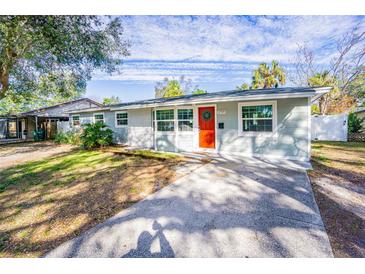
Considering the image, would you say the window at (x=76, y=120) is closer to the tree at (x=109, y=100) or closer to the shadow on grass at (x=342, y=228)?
the shadow on grass at (x=342, y=228)

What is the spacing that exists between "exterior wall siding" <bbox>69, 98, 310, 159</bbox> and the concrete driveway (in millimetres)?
2417

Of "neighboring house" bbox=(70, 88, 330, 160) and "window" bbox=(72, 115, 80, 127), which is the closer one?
"neighboring house" bbox=(70, 88, 330, 160)

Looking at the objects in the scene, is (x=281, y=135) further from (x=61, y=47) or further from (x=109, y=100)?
(x=109, y=100)

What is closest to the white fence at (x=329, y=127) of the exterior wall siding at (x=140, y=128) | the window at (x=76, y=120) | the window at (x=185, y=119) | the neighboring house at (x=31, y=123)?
the window at (x=185, y=119)

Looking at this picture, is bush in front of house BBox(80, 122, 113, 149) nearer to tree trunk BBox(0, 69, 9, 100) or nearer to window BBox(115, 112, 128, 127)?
window BBox(115, 112, 128, 127)

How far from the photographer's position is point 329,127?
12523 millimetres

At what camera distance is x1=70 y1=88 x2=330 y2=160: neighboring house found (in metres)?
6.24

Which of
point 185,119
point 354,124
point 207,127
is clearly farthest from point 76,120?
point 354,124

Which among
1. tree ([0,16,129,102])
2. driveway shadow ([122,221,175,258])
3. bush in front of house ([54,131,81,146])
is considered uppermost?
tree ([0,16,129,102])

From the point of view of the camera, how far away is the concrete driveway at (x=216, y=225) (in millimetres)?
2191

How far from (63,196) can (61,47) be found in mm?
5207

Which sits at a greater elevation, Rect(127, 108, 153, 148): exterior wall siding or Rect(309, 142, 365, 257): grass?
Rect(127, 108, 153, 148): exterior wall siding

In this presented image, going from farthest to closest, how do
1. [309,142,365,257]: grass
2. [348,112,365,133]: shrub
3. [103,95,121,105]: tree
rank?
[103,95,121,105]: tree → [348,112,365,133]: shrub → [309,142,365,257]: grass

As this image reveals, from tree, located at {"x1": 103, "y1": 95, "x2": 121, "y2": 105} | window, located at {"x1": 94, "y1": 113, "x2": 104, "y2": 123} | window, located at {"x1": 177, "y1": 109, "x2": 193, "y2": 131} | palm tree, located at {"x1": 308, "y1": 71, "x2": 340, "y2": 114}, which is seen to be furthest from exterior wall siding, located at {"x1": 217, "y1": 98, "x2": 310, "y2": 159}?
tree, located at {"x1": 103, "y1": 95, "x2": 121, "y2": 105}
